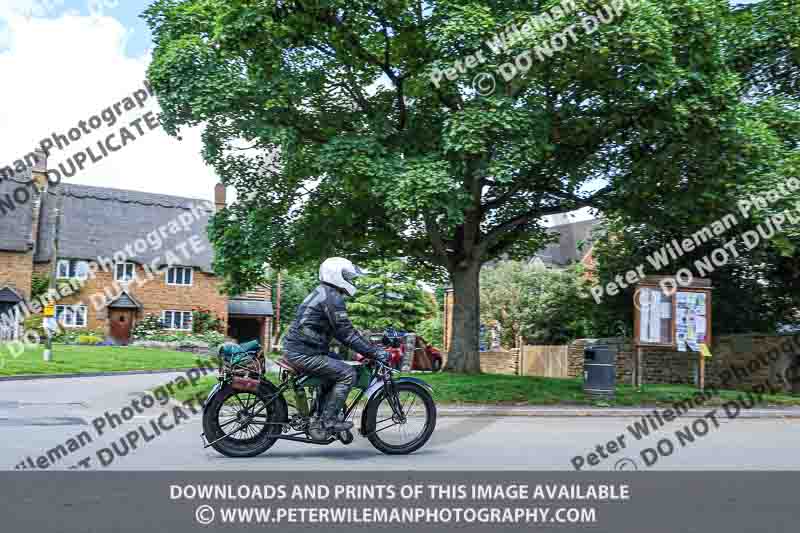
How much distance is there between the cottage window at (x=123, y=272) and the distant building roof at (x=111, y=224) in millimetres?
632

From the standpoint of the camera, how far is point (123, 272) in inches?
1948

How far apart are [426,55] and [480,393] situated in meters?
7.28

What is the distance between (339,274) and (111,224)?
4608cm

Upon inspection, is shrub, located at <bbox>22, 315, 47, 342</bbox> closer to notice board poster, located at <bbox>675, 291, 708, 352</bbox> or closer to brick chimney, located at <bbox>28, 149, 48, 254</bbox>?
brick chimney, located at <bbox>28, 149, 48, 254</bbox>

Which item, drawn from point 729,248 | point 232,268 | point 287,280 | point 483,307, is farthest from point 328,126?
point 287,280

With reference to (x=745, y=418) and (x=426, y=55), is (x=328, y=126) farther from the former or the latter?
(x=745, y=418)

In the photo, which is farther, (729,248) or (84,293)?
(84,293)

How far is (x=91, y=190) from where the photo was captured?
5262 cm

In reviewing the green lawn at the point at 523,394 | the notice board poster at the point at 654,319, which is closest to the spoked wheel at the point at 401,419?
the green lawn at the point at 523,394

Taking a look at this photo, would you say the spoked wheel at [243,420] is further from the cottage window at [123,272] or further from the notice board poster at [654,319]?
the cottage window at [123,272]

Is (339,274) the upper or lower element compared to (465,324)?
upper

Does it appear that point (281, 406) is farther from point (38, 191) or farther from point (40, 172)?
point (40, 172)
